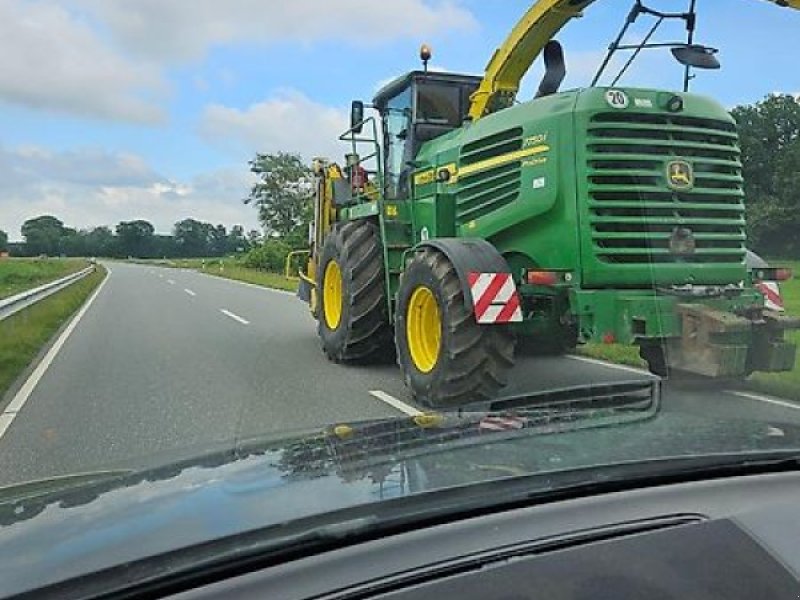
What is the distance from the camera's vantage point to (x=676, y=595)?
5.01ft

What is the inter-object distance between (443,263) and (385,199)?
2.55 m

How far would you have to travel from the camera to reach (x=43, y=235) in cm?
10800

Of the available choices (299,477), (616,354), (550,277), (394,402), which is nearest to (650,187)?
(550,277)

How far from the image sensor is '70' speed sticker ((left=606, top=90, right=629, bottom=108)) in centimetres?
713

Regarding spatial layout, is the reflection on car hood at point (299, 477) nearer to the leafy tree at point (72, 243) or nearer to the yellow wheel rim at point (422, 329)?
the yellow wheel rim at point (422, 329)

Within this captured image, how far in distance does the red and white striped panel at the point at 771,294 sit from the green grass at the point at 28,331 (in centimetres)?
713

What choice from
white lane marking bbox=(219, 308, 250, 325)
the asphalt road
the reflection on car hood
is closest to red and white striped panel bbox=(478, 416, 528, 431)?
the reflection on car hood

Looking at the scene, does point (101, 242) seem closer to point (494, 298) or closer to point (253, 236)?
point (253, 236)

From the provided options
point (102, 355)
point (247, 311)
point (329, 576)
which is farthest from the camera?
point (247, 311)

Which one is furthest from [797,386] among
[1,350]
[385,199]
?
[1,350]

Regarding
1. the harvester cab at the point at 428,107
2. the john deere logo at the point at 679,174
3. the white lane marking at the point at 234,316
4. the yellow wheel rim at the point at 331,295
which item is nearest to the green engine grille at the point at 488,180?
the john deere logo at the point at 679,174

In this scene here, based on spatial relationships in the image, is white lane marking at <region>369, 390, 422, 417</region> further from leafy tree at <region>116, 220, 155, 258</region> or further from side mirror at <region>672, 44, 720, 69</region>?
leafy tree at <region>116, 220, 155, 258</region>

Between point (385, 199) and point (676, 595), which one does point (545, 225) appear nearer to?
point (385, 199)

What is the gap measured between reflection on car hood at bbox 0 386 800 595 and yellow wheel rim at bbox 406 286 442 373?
5144 mm
